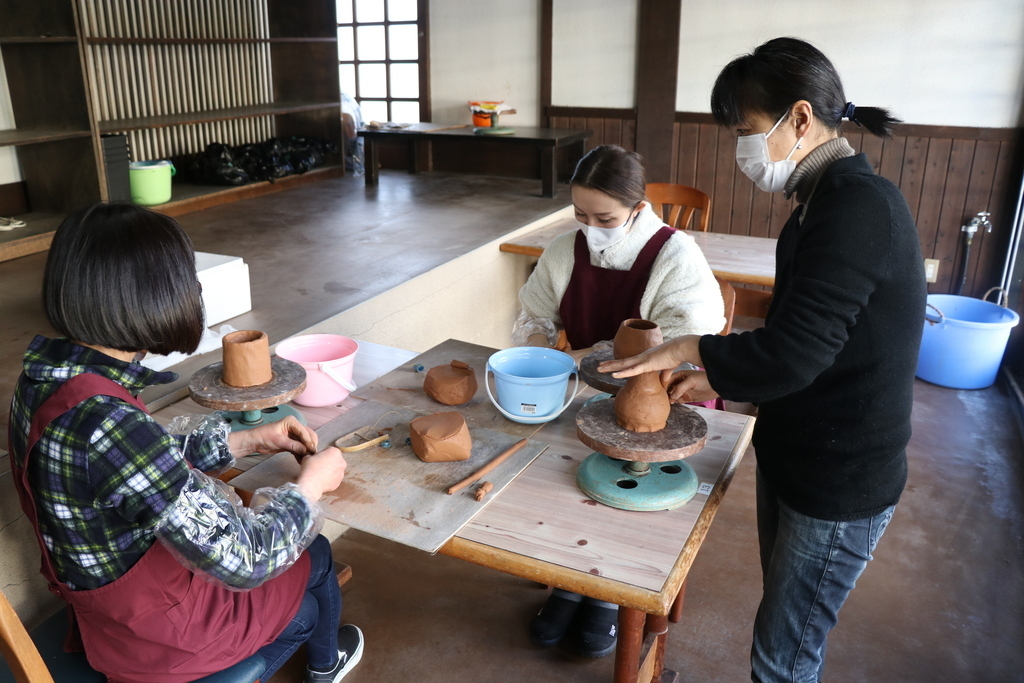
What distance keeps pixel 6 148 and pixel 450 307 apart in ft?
7.19

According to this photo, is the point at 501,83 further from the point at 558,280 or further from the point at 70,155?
the point at 558,280

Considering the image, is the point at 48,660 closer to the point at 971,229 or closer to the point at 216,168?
the point at 216,168

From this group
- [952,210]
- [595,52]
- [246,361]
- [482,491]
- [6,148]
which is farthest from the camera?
[595,52]

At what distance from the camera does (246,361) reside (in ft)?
4.83

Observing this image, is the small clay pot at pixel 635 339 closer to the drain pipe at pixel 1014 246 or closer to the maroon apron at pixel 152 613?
the maroon apron at pixel 152 613

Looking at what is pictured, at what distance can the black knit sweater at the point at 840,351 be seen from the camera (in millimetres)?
1095

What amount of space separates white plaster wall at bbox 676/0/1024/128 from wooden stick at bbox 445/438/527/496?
3684 millimetres

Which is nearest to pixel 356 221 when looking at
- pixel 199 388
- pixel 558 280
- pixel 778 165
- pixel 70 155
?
pixel 70 155

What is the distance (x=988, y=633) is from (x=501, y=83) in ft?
13.9

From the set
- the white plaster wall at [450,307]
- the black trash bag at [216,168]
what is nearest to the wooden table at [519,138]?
the white plaster wall at [450,307]

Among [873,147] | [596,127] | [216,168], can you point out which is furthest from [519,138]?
[873,147]

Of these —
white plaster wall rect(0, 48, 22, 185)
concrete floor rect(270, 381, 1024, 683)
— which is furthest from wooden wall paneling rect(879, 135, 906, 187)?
white plaster wall rect(0, 48, 22, 185)

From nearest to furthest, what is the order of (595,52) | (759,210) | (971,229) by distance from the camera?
(971,229)
(759,210)
(595,52)

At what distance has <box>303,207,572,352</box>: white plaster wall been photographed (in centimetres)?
282
